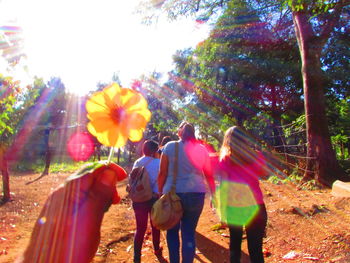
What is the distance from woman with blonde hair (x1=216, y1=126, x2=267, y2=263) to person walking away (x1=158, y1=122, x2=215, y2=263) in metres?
0.29

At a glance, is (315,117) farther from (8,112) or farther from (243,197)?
(8,112)

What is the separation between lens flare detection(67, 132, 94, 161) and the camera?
28148 millimetres

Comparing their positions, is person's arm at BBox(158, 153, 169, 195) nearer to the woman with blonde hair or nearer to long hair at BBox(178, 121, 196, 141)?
long hair at BBox(178, 121, 196, 141)

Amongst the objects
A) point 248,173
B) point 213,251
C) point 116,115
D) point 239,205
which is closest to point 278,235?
point 213,251

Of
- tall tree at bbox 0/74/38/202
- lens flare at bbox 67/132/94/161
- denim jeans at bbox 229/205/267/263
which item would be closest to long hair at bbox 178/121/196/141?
denim jeans at bbox 229/205/267/263

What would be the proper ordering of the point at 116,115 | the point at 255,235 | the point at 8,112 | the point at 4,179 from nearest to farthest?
the point at 116,115, the point at 255,235, the point at 8,112, the point at 4,179

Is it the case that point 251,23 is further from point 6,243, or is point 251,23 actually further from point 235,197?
point 6,243

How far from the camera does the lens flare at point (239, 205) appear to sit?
2791 mm

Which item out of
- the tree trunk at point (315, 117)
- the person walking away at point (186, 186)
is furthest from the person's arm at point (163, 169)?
the tree trunk at point (315, 117)

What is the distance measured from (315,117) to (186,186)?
17.7 ft

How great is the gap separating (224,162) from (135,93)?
1.99 m

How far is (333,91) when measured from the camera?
1319 centimetres

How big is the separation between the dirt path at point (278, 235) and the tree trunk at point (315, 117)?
0.78 metres

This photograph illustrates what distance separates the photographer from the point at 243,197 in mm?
2828
